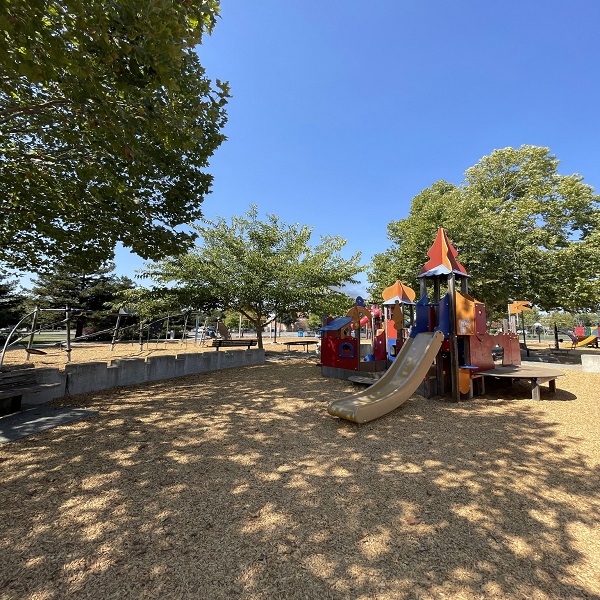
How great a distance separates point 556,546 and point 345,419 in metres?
3.30

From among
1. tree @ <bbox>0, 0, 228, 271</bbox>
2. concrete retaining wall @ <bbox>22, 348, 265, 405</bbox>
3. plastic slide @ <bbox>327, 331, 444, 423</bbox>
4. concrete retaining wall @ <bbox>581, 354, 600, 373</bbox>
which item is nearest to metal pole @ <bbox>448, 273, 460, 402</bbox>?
plastic slide @ <bbox>327, 331, 444, 423</bbox>

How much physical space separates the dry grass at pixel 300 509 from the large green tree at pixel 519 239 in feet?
37.6

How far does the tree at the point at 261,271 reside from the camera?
13.5m

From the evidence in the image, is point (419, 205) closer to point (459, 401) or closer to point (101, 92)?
point (459, 401)

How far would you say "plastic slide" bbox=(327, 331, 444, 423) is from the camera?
535 centimetres

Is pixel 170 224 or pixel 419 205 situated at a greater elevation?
pixel 419 205

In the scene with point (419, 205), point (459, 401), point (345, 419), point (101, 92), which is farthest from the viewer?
point (419, 205)

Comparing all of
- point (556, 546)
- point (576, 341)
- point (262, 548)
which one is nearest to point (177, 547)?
point (262, 548)

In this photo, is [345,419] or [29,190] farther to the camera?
[29,190]

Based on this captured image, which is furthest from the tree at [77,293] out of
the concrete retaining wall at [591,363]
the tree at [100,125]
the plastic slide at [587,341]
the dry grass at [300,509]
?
the plastic slide at [587,341]

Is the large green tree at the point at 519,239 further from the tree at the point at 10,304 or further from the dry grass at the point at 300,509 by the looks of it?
the tree at the point at 10,304

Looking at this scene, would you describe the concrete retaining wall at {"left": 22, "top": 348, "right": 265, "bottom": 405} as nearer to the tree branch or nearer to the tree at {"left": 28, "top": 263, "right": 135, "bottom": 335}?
the tree branch

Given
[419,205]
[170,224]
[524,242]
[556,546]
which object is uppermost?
[419,205]

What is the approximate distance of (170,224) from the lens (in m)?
8.00
